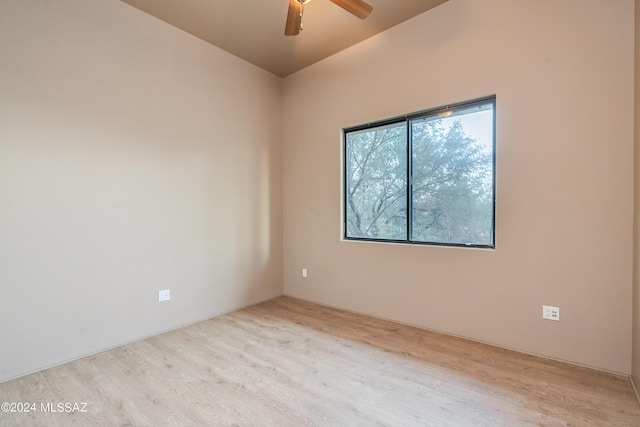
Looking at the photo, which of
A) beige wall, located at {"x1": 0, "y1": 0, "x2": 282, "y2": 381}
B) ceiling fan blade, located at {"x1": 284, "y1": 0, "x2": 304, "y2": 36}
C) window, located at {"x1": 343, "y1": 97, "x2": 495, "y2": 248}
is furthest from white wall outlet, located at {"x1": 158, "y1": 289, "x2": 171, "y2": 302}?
ceiling fan blade, located at {"x1": 284, "y1": 0, "x2": 304, "y2": 36}

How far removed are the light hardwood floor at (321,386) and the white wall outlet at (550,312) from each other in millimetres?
334

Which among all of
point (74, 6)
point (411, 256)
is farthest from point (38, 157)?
point (411, 256)

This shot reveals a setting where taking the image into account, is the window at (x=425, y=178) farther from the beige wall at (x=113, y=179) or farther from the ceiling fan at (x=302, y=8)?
the beige wall at (x=113, y=179)

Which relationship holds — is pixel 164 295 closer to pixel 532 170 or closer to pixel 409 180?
pixel 409 180

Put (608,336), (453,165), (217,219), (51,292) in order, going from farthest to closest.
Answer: (217,219), (453,165), (51,292), (608,336)

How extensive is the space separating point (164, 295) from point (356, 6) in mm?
3084

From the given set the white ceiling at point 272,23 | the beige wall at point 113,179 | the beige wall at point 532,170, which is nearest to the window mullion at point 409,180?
the beige wall at point 532,170

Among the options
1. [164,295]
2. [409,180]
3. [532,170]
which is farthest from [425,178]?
[164,295]

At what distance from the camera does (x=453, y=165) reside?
2777mm

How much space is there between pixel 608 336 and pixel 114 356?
380 cm

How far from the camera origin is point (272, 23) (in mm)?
2916

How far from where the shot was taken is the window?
2635 millimetres

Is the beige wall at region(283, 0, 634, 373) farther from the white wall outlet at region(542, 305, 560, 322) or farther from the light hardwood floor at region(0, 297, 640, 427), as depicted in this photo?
the light hardwood floor at region(0, 297, 640, 427)

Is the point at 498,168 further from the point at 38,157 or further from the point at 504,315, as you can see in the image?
the point at 38,157
